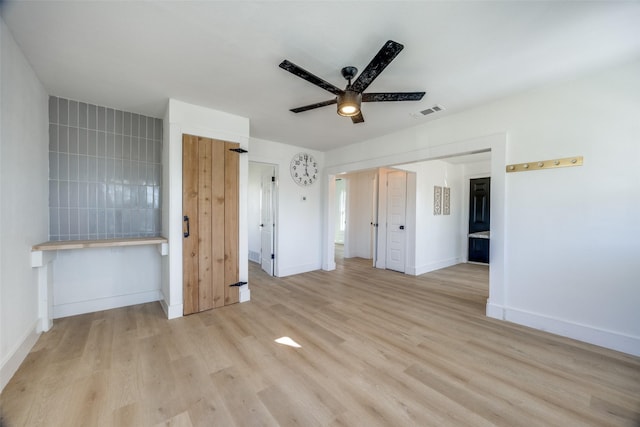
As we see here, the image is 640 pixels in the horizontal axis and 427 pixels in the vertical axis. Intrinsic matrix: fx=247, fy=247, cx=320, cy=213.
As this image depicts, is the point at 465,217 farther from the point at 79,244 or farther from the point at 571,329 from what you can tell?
the point at 79,244

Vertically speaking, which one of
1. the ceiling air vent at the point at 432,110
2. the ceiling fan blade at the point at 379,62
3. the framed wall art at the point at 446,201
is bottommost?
the framed wall art at the point at 446,201

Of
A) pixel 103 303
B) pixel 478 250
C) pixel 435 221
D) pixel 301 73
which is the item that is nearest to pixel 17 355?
pixel 103 303

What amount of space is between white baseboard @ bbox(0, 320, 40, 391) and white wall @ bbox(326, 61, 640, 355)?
14.8 feet

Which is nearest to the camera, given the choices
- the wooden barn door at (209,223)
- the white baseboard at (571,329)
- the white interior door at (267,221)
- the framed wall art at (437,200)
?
the white baseboard at (571,329)

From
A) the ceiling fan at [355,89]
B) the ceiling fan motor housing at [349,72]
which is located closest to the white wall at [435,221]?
the ceiling fan at [355,89]

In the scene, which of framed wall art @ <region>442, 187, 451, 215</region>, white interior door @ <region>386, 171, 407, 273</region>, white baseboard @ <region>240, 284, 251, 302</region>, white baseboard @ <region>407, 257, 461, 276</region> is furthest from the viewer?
framed wall art @ <region>442, 187, 451, 215</region>

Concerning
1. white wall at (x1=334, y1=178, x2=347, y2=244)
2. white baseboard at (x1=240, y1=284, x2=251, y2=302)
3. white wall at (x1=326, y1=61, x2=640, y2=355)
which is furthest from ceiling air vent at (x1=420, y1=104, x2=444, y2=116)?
white wall at (x1=334, y1=178, x2=347, y2=244)

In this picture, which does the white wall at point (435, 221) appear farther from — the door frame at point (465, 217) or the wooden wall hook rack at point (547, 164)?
the wooden wall hook rack at point (547, 164)

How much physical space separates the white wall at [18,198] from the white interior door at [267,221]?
9.98ft

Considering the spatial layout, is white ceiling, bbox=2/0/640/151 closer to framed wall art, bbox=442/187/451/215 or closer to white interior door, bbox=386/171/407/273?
white interior door, bbox=386/171/407/273

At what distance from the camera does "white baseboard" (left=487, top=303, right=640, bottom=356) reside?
2227mm

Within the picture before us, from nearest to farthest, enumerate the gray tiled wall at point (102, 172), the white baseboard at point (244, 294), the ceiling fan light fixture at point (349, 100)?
the ceiling fan light fixture at point (349, 100) < the gray tiled wall at point (102, 172) < the white baseboard at point (244, 294)

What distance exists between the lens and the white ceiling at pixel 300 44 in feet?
5.34

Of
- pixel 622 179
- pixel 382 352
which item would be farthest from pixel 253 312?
pixel 622 179
